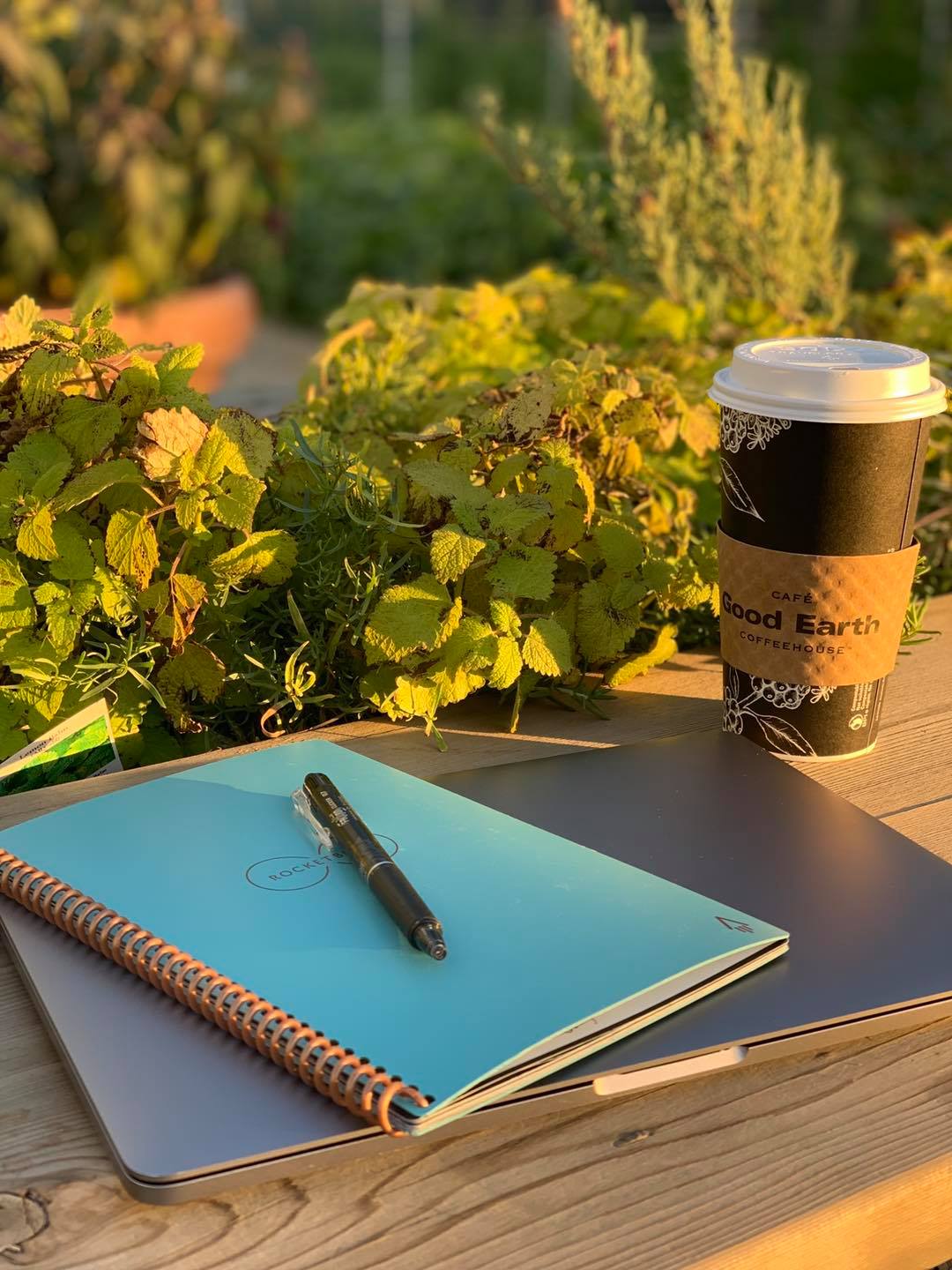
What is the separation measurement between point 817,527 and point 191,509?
1.54ft

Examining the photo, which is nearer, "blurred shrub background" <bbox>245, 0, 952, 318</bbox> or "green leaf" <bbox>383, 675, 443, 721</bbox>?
"green leaf" <bbox>383, 675, 443, 721</bbox>

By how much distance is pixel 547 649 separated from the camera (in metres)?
1.10

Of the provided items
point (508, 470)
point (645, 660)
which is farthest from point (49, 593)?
point (645, 660)

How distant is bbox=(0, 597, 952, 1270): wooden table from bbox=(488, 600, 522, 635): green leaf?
17.9 inches

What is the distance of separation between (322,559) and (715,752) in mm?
369

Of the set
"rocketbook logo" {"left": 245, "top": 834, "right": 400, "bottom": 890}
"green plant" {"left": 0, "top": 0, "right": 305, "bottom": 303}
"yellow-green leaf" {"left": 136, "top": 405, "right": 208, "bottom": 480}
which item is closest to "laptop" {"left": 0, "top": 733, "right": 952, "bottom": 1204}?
"rocketbook logo" {"left": 245, "top": 834, "right": 400, "bottom": 890}

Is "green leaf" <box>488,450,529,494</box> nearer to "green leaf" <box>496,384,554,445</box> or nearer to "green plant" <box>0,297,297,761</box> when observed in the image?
"green leaf" <box>496,384,554,445</box>

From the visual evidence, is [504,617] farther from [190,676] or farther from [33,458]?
[33,458]

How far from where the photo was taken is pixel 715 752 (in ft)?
3.49

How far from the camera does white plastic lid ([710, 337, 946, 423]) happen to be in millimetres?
989

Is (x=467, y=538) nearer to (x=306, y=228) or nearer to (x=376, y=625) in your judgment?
(x=376, y=625)

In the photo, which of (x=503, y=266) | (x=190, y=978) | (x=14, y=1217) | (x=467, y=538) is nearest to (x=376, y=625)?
(x=467, y=538)

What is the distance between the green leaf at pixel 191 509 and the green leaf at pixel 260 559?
4 cm

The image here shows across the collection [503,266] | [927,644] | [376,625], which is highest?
[376,625]
